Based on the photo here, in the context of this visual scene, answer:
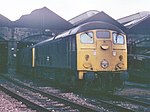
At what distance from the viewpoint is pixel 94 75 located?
14.4 m

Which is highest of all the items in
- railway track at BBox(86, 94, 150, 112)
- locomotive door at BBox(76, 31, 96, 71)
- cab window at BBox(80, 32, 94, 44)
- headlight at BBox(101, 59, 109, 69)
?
cab window at BBox(80, 32, 94, 44)

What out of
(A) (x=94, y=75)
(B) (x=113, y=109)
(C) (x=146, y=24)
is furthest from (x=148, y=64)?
(C) (x=146, y=24)

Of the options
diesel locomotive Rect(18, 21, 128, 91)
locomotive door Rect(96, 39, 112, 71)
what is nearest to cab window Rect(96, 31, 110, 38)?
diesel locomotive Rect(18, 21, 128, 91)

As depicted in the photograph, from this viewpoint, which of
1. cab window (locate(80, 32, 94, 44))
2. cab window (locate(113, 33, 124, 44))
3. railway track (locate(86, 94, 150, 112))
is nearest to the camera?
railway track (locate(86, 94, 150, 112))

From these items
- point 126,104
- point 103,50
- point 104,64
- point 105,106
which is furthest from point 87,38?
point 105,106

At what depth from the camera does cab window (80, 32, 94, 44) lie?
592 inches

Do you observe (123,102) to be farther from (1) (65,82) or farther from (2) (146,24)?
(2) (146,24)

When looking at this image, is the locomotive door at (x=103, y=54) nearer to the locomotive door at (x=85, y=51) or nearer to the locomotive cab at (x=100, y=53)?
the locomotive cab at (x=100, y=53)

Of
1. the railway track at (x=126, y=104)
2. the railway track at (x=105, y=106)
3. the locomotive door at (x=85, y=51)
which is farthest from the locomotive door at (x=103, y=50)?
the railway track at (x=105, y=106)

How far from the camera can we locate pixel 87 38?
49.7 ft

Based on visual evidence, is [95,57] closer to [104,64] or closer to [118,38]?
[104,64]

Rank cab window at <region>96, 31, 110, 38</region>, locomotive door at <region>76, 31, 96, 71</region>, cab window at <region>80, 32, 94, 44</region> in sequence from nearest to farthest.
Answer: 1. locomotive door at <region>76, 31, 96, 71</region>
2. cab window at <region>80, 32, 94, 44</region>
3. cab window at <region>96, 31, 110, 38</region>

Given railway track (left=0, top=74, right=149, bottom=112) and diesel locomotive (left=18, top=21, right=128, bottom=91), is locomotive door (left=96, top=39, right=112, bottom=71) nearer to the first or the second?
diesel locomotive (left=18, top=21, right=128, bottom=91)

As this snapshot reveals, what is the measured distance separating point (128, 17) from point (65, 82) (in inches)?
1779
